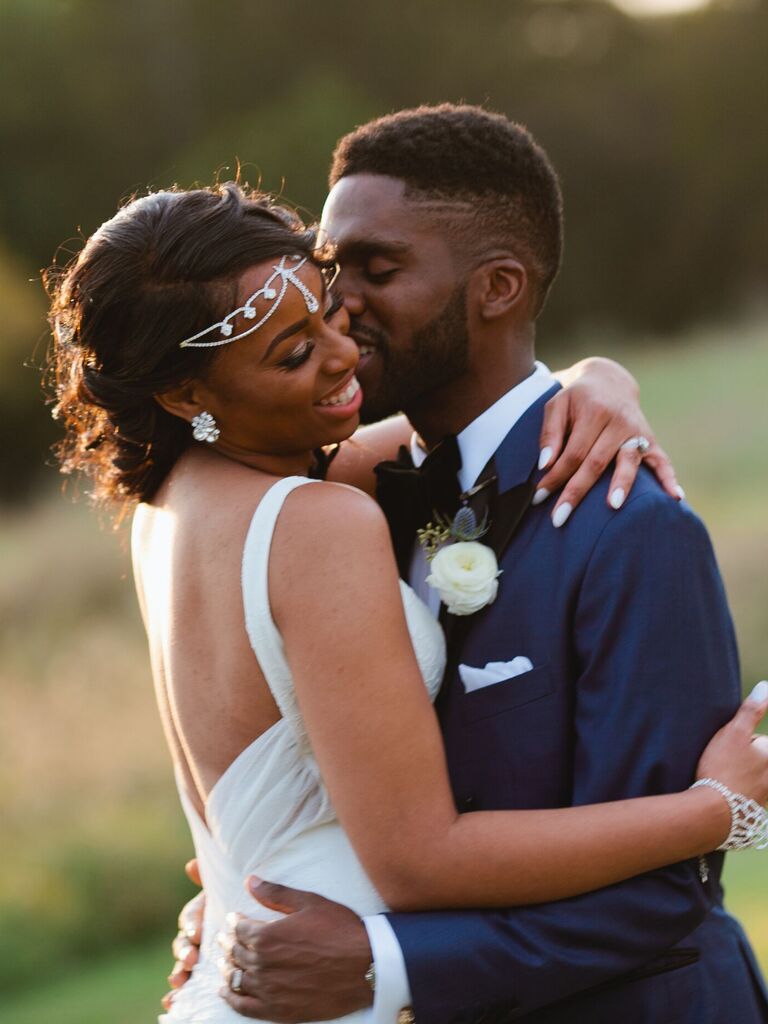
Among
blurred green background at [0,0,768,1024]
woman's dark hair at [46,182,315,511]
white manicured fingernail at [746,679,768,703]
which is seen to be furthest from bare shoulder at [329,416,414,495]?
blurred green background at [0,0,768,1024]

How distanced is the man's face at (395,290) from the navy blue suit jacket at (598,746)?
567 millimetres

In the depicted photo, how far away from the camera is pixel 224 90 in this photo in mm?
26672

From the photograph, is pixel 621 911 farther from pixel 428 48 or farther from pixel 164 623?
pixel 428 48

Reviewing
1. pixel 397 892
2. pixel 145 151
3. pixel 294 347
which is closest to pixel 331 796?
pixel 397 892

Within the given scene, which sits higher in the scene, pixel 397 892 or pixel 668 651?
pixel 668 651

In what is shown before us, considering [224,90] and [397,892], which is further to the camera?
[224,90]

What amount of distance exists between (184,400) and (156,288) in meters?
0.23

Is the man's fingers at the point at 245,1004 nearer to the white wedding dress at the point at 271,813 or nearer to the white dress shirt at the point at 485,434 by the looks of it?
the white wedding dress at the point at 271,813

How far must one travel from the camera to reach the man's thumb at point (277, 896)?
2557 mm

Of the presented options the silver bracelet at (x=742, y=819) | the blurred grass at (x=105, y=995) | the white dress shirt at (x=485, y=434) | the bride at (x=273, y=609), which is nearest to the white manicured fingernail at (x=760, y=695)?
the bride at (x=273, y=609)

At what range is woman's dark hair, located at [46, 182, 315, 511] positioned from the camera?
8.51 feet

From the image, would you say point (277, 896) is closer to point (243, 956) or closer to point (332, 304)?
point (243, 956)

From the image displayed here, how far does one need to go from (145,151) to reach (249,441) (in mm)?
24048

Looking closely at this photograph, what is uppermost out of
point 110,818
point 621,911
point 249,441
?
point 249,441
